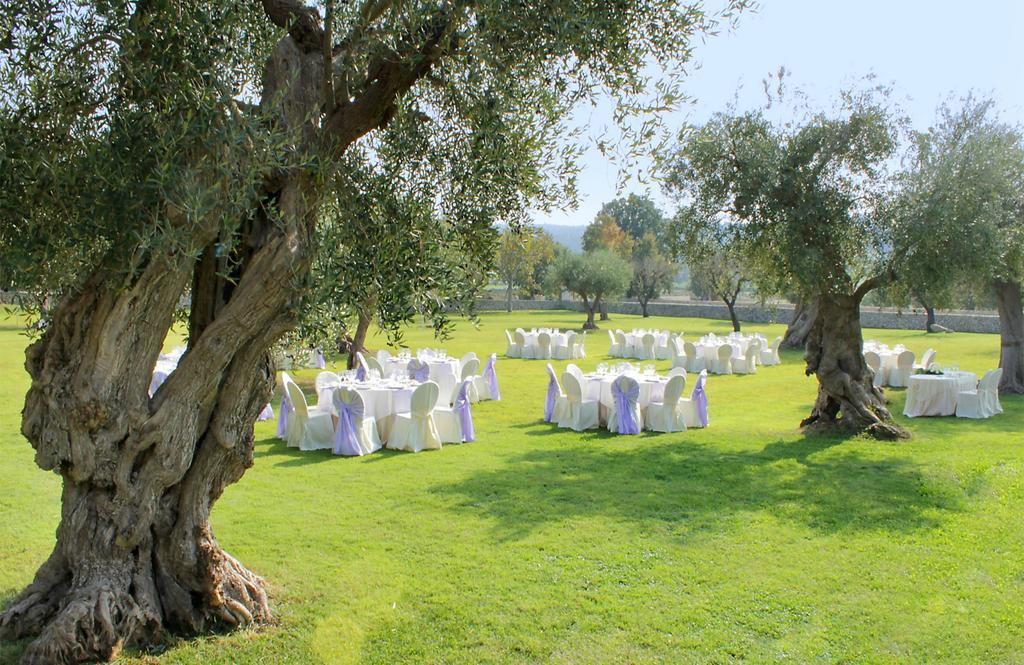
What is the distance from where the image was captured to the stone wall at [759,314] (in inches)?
1657

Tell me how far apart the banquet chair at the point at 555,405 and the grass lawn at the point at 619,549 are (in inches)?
57.0

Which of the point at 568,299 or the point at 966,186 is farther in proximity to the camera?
the point at 568,299

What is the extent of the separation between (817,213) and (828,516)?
4.75 m

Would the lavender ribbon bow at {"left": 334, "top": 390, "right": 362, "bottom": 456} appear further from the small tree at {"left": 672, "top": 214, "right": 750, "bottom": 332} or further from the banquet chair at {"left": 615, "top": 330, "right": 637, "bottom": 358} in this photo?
the banquet chair at {"left": 615, "top": 330, "right": 637, "bottom": 358}

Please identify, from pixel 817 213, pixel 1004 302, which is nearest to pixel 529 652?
pixel 817 213

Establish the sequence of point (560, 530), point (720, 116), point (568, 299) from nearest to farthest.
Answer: point (560, 530), point (720, 116), point (568, 299)

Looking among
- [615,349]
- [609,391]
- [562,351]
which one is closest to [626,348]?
[615,349]

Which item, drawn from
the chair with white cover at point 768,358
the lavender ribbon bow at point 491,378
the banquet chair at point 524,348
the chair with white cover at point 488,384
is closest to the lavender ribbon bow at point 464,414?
the chair with white cover at point 488,384

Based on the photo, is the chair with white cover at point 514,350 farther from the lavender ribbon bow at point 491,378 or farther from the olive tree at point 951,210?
the olive tree at point 951,210

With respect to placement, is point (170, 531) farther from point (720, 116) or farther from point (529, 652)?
point (720, 116)

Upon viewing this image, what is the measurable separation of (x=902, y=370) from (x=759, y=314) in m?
32.2

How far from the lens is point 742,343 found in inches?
985

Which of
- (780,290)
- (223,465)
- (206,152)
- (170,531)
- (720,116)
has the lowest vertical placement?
(170,531)

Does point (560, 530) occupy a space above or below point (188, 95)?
below
